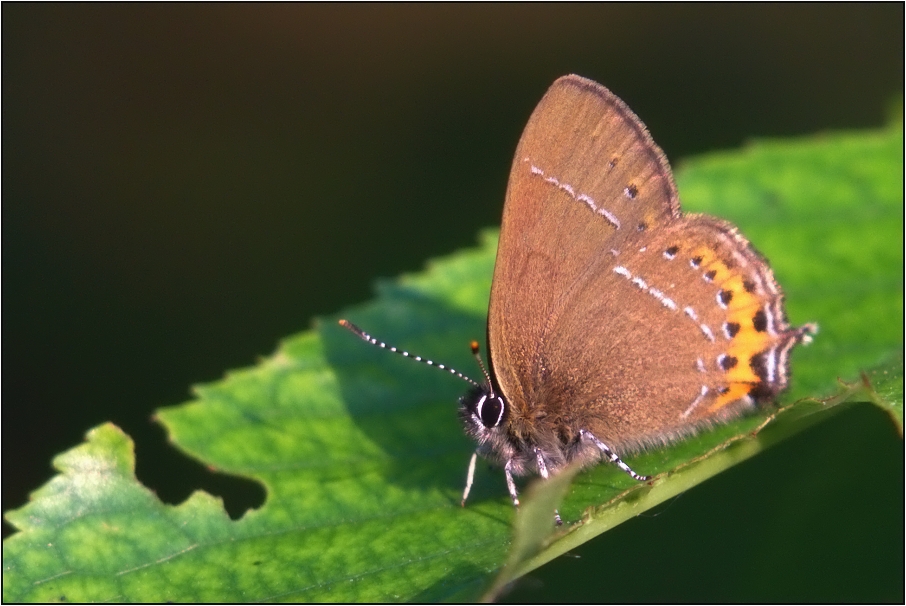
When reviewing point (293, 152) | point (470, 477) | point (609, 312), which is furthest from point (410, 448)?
point (293, 152)

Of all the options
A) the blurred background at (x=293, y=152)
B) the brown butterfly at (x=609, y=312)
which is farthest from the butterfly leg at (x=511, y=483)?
the blurred background at (x=293, y=152)

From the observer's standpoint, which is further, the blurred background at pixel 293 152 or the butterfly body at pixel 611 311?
the blurred background at pixel 293 152

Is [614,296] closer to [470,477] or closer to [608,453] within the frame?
[608,453]

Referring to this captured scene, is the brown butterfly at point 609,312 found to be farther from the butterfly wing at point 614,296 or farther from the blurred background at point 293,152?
the blurred background at point 293,152

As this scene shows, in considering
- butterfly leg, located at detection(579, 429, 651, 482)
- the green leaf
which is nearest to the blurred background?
the green leaf

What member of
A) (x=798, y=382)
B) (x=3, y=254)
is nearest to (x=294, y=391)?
(x=798, y=382)

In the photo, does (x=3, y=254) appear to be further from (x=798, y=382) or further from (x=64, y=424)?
(x=798, y=382)
